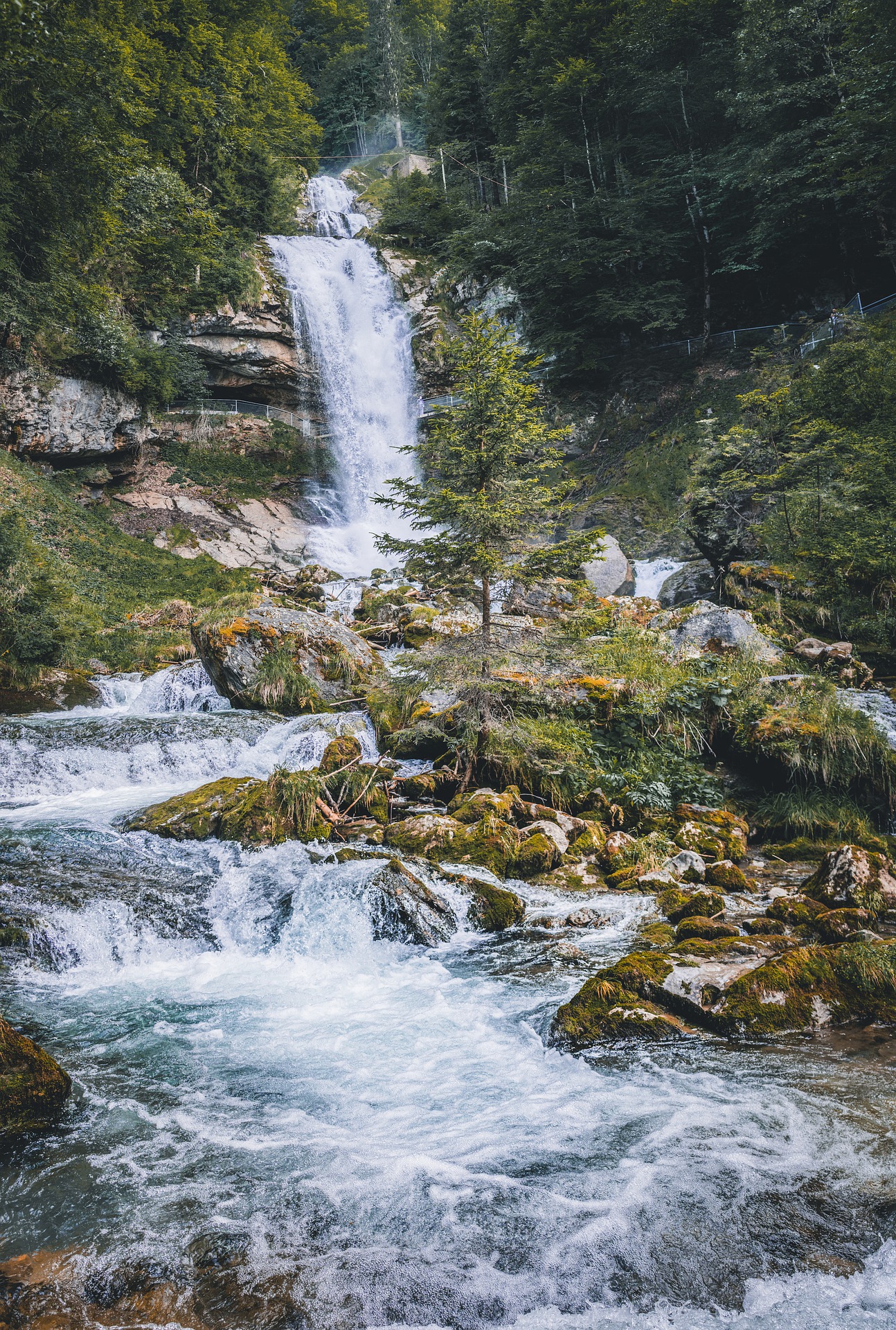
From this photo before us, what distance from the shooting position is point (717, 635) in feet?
34.1

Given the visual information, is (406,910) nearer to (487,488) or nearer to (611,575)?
(487,488)

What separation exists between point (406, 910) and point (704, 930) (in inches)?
98.7

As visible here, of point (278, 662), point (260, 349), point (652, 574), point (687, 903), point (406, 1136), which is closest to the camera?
point (406, 1136)

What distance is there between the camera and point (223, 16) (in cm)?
3081

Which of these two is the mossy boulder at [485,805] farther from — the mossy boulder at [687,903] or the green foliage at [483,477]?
the mossy boulder at [687,903]

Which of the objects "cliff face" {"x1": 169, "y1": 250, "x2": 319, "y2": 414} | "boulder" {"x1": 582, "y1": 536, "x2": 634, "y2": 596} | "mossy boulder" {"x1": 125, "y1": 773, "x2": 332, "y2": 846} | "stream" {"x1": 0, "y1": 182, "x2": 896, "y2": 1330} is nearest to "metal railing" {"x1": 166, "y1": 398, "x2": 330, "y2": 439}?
"cliff face" {"x1": 169, "y1": 250, "x2": 319, "y2": 414}

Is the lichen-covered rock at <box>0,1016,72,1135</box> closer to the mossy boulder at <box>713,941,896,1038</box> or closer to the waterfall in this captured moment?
the mossy boulder at <box>713,941,896,1038</box>

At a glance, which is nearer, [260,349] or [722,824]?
[722,824]

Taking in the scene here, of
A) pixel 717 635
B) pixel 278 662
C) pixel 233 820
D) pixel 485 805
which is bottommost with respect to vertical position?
pixel 485 805

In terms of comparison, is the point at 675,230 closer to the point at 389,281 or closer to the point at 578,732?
the point at 389,281

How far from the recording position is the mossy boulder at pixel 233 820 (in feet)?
24.2

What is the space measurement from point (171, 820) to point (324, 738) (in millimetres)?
2537

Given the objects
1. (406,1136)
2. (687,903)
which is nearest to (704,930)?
(687,903)

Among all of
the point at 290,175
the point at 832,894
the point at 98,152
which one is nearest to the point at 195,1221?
the point at 832,894
